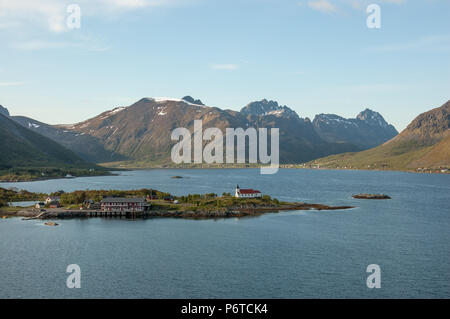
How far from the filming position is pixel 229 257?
73.5m

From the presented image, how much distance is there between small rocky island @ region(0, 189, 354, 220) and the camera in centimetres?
12075

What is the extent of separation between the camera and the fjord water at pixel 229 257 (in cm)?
5838

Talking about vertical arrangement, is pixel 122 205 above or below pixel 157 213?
above

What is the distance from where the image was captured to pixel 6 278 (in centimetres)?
6259

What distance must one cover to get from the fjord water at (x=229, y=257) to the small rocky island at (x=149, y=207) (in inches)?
274

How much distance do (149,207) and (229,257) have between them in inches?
2343

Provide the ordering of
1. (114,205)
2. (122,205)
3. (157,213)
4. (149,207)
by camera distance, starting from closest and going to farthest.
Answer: (157,213)
(114,205)
(122,205)
(149,207)
